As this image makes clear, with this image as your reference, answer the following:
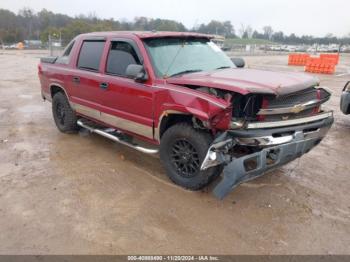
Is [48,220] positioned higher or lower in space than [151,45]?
lower

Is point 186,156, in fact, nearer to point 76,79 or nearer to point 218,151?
point 218,151

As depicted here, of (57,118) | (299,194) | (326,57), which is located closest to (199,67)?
(299,194)

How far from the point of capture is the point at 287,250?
3.04 metres

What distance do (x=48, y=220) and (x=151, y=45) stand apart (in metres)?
2.54

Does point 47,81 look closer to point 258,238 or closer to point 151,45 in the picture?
point 151,45

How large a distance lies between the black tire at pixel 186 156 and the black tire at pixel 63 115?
8.71 feet

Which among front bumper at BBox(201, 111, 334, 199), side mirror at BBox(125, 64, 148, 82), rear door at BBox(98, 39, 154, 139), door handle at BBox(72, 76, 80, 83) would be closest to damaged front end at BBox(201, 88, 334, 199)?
front bumper at BBox(201, 111, 334, 199)

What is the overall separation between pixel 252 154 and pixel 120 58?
2490 millimetres

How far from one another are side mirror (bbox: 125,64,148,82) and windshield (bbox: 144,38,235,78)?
0.54 ft

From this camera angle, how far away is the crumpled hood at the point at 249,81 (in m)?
3.38

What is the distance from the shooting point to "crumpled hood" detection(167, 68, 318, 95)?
11.1 feet

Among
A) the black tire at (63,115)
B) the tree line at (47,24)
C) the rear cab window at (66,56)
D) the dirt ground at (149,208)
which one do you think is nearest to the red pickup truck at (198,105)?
the dirt ground at (149,208)

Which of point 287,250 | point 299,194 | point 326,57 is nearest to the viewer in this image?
point 287,250

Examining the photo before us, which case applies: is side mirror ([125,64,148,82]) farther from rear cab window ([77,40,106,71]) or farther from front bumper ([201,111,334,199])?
front bumper ([201,111,334,199])
